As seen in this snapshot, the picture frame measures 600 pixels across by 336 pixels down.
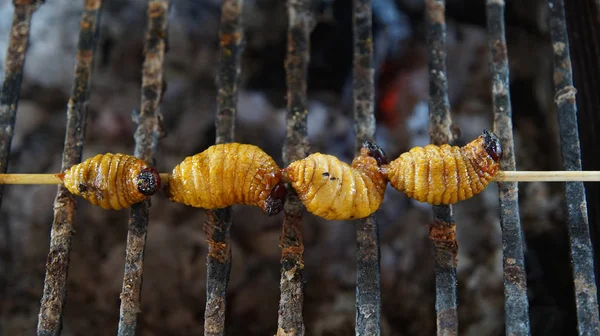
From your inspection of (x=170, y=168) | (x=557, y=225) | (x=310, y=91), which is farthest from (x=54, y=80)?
(x=557, y=225)

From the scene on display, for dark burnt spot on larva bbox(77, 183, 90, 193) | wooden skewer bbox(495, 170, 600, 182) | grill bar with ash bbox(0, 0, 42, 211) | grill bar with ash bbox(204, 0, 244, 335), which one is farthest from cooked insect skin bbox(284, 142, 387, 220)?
grill bar with ash bbox(0, 0, 42, 211)

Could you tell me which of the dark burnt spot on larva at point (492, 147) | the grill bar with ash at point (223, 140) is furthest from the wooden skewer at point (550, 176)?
the grill bar with ash at point (223, 140)

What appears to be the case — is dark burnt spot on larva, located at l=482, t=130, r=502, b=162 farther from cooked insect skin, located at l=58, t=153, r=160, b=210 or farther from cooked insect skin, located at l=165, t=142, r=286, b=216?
A: cooked insect skin, located at l=58, t=153, r=160, b=210

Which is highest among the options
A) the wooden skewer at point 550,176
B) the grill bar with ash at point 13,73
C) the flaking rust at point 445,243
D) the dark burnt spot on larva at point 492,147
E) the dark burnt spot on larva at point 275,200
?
the grill bar with ash at point 13,73

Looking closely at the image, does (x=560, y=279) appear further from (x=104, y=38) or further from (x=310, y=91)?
(x=104, y=38)

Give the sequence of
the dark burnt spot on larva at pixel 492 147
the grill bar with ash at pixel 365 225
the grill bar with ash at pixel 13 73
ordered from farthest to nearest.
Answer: the grill bar with ash at pixel 13 73
the grill bar with ash at pixel 365 225
the dark burnt spot on larva at pixel 492 147

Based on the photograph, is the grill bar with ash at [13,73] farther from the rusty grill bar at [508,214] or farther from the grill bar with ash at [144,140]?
the rusty grill bar at [508,214]
